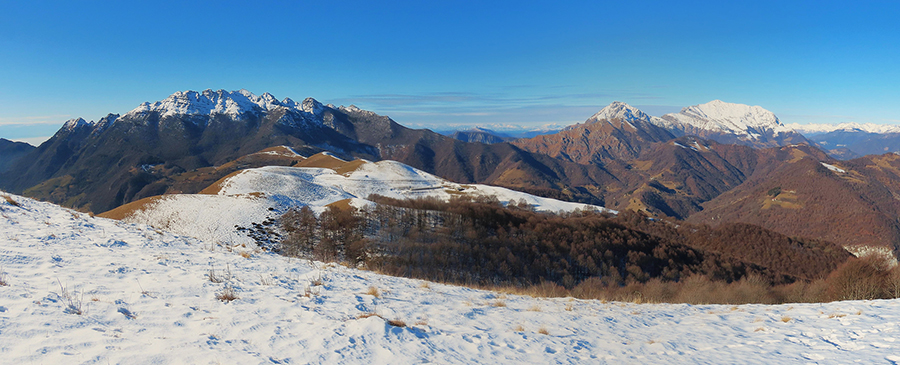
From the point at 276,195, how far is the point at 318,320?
53.3 meters

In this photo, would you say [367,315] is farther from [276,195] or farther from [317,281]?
[276,195]

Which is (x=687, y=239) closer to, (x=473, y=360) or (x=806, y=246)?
(x=806, y=246)

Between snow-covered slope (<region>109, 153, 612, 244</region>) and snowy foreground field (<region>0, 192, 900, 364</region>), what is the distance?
657 inches

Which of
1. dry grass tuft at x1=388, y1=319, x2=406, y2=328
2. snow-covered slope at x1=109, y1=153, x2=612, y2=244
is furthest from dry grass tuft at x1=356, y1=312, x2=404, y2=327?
snow-covered slope at x1=109, y1=153, x2=612, y2=244

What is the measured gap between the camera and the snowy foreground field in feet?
20.6

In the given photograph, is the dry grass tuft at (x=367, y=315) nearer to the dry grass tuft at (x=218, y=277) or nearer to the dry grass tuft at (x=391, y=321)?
the dry grass tuft at (x=391, y=321)

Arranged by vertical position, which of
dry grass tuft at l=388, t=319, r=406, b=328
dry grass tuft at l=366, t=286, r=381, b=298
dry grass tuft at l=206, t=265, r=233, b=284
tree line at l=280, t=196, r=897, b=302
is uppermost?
dry grass tuft at l=206, t=265, r=233, b=284

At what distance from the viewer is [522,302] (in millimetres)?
12656

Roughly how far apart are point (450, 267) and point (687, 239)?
87.9 meters

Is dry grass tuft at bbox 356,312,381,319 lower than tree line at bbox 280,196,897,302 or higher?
higher

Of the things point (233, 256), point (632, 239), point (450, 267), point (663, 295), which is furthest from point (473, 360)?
point (632, 239)

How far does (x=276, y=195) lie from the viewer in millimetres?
55500

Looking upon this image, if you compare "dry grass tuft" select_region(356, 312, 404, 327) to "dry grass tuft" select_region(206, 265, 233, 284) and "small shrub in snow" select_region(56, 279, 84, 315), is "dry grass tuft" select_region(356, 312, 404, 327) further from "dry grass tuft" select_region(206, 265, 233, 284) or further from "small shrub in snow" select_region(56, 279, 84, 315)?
"small shrub in snow" select_region(56, 279, 84, 315)

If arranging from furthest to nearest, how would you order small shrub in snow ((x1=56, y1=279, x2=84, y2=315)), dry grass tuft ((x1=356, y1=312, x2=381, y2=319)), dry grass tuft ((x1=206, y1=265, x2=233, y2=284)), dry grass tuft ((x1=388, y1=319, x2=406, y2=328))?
dry grass tuft ((x1=206, y1=265, x2=233, y2=284)), dry grass tuft ((x1=356, y1=312, x2=381, y2=319)), dry grass tuft ((x1=388, y1=319, x2=406, y2=328)), small shrub in snow ((x1=56, y1=279, x2=84, y2=315))
